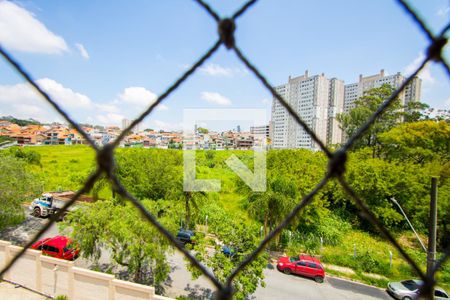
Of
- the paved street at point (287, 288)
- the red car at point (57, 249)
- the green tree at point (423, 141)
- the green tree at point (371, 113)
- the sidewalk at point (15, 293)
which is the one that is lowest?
the paved street at point (287, 288)

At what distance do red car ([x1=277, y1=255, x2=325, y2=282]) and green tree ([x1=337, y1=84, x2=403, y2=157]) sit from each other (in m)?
11.4

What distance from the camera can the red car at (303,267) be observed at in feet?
24.8

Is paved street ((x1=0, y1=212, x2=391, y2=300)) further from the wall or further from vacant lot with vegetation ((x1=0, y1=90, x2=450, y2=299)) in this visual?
the wall

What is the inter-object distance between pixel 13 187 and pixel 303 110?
33971 mm

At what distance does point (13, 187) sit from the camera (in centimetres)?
797

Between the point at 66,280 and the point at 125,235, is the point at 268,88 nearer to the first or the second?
the point at 125,235

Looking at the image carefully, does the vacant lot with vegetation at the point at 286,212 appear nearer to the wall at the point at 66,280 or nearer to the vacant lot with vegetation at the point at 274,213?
the vacant lot with vegetation at the point at 274,213

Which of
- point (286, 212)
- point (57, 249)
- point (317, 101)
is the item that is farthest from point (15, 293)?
point (317, 101)

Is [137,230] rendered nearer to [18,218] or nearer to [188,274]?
[188,274]

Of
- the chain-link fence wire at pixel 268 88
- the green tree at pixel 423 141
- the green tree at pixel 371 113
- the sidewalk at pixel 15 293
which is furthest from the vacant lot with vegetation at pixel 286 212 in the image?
the chain-link fence wire at pixel 268 88

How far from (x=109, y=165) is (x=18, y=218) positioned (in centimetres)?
1212

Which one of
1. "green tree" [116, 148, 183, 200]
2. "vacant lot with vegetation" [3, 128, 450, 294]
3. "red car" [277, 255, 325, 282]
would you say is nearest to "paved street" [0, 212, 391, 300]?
"red car" [277, 255, 325, 282]

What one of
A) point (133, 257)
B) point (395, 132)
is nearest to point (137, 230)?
point (133, 257)

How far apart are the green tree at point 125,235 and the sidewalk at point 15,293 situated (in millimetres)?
1274
